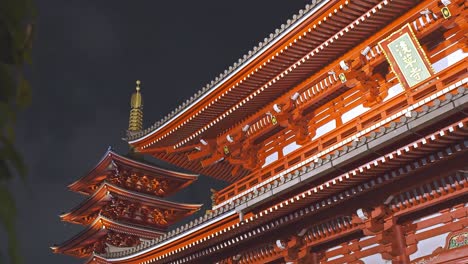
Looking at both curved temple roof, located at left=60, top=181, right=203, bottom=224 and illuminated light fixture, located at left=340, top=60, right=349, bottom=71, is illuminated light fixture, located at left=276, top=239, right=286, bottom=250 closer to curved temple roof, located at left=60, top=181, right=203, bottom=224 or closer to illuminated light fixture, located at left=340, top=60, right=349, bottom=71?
illuminated light fixture, located at left=340, top=60, right=349, bottom=71

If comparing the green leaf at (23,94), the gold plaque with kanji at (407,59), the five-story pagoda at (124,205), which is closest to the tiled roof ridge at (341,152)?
the gold plaque with kanji at (407,59)

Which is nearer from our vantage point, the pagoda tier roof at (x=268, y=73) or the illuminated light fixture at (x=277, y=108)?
the pagoda tier roof at (x=268, y=73)

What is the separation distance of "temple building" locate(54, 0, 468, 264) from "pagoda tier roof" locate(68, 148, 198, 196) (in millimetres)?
10550

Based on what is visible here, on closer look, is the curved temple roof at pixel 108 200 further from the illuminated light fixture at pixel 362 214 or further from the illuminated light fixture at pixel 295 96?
the illuminated light fixture at pixel 362 214

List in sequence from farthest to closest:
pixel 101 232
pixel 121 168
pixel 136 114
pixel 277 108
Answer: pixel 136 114
pixel 121 168
pixel 101 232
pixel 277 108

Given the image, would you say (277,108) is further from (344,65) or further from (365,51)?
(365,51)

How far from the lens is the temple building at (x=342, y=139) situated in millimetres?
9844

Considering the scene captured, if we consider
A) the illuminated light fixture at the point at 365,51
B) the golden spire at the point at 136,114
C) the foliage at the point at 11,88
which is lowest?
the foliage at the point at 11,88

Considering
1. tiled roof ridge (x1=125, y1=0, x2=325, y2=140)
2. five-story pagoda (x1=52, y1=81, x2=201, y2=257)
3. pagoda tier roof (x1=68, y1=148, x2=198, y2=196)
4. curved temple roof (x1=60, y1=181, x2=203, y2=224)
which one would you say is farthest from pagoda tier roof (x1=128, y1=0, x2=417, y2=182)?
five-story pagoda (x1=52, y1=81, x2=201, y2=257)

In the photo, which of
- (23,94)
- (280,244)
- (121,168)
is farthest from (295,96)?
(121,168)

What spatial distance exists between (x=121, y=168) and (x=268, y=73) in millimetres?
15943

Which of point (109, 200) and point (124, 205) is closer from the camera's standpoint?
point (109, 200)

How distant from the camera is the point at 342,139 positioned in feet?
42.5

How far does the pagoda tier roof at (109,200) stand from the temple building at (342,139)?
966cm
